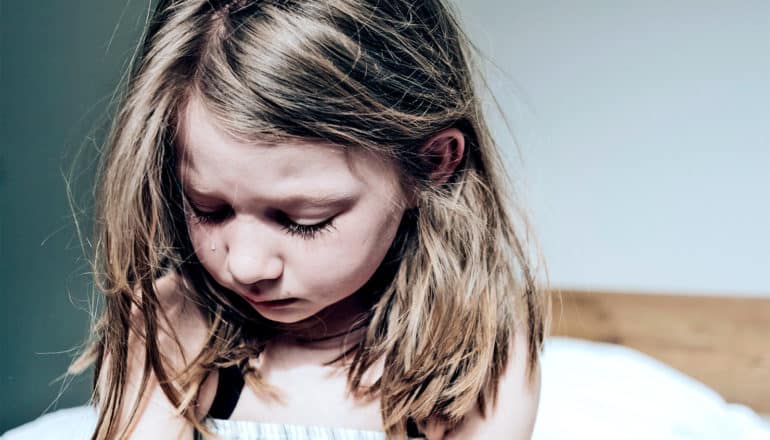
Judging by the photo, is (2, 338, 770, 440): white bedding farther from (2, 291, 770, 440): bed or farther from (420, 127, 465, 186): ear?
(420, 127, 465, 186): ear

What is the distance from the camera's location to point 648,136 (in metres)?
0.89

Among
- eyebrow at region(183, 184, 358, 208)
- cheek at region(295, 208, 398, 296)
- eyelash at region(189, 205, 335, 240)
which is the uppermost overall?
eyebrow at region(183, 184, 358, 208)

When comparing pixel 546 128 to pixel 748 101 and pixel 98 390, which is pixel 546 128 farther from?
pixel 98 390

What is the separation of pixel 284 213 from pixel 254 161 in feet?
0.12

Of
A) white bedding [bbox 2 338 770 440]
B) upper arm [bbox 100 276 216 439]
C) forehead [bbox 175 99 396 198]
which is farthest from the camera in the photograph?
white bedding [bbox 2 338 770 440]

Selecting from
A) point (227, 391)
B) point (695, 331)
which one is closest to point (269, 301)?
point (227, 391)

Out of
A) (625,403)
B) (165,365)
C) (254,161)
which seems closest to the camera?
(254,161)

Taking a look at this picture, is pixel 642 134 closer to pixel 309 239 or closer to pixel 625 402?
pixel 625 402

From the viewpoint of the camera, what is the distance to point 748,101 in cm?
86

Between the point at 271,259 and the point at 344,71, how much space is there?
116 millimetres

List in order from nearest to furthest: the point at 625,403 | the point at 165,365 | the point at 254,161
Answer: the point at 254,161 → the point at 165,365 → the point at 625,403

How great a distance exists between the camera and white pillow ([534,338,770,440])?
32.4 inches

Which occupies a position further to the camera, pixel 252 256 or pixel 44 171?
pixel 44 171

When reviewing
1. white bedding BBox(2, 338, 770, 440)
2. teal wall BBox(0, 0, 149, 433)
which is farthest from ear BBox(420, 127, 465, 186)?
white bedding BBox(2, 338, 770, 440)
